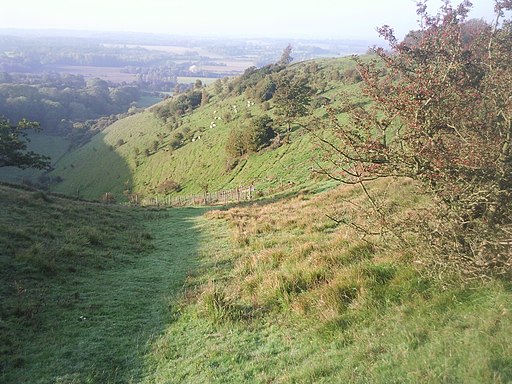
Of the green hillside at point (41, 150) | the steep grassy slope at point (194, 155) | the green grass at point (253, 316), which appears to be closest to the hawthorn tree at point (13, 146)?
the green grass at point (253, 316)

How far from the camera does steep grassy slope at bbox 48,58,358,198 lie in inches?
2084

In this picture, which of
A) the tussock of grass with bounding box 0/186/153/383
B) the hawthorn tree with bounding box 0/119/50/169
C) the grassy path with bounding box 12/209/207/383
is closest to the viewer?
the grassy path with bounding box 12/209/207/383

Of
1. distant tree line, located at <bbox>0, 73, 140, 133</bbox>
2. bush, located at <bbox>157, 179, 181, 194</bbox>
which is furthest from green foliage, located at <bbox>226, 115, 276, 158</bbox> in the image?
distant tree line, located at <bbox>0, 73, 140, 133</bbox>

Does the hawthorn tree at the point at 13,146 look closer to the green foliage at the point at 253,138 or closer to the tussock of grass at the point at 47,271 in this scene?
the tussock of grass at the point at 47,271

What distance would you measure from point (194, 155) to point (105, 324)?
6680cm

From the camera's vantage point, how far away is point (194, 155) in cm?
7369

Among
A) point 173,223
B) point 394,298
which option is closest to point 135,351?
point 394,298

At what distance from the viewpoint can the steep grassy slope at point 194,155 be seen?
174 ft

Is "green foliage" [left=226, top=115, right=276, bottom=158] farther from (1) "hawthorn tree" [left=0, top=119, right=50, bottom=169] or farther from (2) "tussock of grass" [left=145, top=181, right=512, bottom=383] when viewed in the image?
(2) "tussock of grass" [left=145, top=181, right=512, bottom=383]

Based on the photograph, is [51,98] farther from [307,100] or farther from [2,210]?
[2,210]

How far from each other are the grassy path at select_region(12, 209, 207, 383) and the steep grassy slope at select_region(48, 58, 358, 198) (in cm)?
2910

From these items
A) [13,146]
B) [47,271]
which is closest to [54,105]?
[13,146]

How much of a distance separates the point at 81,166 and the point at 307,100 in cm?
6909

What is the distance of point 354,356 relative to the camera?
5.18 metres
